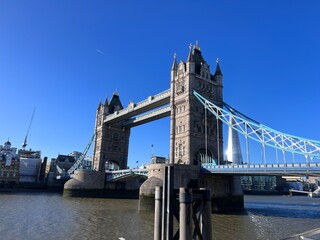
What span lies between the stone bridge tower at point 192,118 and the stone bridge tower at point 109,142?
29951 millimetres

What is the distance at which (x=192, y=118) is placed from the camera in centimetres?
4491

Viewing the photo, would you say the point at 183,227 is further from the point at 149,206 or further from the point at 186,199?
the point at 149,206

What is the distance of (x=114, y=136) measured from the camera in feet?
245

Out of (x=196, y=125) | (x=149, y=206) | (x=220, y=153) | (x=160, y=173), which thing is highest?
(x=196, y=125)

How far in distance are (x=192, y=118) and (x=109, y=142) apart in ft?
112

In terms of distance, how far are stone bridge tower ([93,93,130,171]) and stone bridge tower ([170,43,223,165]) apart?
2995 cm

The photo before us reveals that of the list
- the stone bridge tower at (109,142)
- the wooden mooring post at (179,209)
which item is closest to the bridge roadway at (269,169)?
the wooden mooring post at (179,209)

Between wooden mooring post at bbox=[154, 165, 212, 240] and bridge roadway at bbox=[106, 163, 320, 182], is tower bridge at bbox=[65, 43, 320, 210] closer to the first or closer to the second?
bridge roadway at bbox=[106, 163, 320, 182]

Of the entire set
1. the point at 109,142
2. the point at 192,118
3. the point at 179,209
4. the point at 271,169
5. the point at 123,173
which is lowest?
the point at 179,209

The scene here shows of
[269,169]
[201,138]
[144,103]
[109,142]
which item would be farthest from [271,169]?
[109,142]

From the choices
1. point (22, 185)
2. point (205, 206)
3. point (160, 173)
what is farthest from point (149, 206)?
point (22, 185)

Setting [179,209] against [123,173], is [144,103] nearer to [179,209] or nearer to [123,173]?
[123,173]

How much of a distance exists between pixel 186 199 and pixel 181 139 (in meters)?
34.1

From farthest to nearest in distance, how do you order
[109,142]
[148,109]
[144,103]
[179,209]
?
[109,142]
[148,109]
[144,103]
[179,209]
